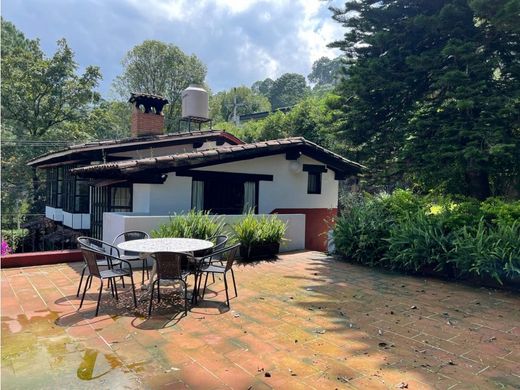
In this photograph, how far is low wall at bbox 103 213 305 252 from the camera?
7.48 m

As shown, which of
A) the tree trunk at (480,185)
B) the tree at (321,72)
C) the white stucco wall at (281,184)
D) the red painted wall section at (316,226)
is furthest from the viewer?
the tree at (321,72)

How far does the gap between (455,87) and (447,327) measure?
6.42 m

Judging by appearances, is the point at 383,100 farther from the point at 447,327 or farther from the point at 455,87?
the point at 447,327

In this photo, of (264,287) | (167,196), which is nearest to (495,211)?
(264,287)

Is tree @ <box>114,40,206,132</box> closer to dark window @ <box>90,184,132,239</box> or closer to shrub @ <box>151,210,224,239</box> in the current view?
dark window @ <box>90,184,132,239</box>

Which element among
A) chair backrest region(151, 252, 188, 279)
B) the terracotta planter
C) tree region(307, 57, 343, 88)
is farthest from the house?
tree region(307, 57, 343, 88)

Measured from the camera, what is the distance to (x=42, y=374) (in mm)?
3178

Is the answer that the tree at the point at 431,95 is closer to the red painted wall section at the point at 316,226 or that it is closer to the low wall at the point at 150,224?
the red painted wall section at the point at 316,226

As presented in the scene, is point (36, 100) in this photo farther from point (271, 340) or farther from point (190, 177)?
point (271, 340)

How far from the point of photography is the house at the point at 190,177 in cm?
927

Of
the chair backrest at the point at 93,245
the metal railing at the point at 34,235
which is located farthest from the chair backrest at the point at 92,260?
the metal railing at the point at 34,235

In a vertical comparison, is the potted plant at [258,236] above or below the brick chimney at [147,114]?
below

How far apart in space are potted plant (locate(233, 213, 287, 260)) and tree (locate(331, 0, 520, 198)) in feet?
14.0

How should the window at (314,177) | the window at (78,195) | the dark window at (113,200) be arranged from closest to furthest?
the dark window at (113,200) → the window at (314,177) → the window at (78,195)
